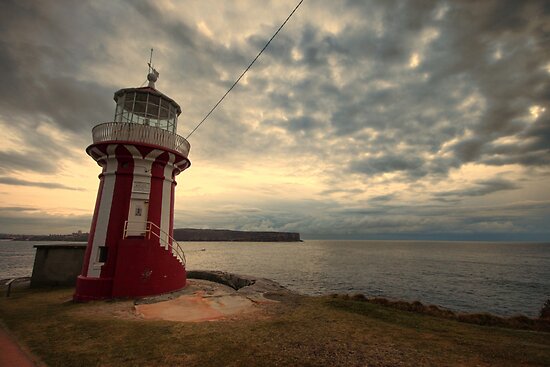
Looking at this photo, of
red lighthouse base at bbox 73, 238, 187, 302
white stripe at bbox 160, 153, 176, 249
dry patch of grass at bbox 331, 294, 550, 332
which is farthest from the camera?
white stripe at bbox 160, 153, 176, 249

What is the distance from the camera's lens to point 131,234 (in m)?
13.1

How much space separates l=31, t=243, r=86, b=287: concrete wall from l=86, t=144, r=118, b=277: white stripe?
4809mm

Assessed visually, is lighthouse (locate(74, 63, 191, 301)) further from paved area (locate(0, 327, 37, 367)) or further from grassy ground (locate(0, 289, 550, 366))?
paved area (locate(0, 327, 37, 367))

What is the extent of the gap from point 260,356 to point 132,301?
7.66m

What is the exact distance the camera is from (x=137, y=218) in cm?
1326

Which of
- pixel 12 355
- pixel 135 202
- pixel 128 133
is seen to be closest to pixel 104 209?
pixel 135 202

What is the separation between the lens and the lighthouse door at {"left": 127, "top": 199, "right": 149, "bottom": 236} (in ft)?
42.9

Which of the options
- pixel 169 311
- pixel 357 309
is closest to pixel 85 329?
pixel 169 311

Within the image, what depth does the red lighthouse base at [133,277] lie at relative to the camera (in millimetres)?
11841

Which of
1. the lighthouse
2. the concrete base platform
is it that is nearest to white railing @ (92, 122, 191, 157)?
the lighthouse

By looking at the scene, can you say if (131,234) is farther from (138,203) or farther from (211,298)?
(211,298)

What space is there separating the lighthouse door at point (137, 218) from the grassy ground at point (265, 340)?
3.34m

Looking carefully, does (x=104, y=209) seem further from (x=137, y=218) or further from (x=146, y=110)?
(x=146, y=110)

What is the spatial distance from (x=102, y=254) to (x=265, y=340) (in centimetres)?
930
